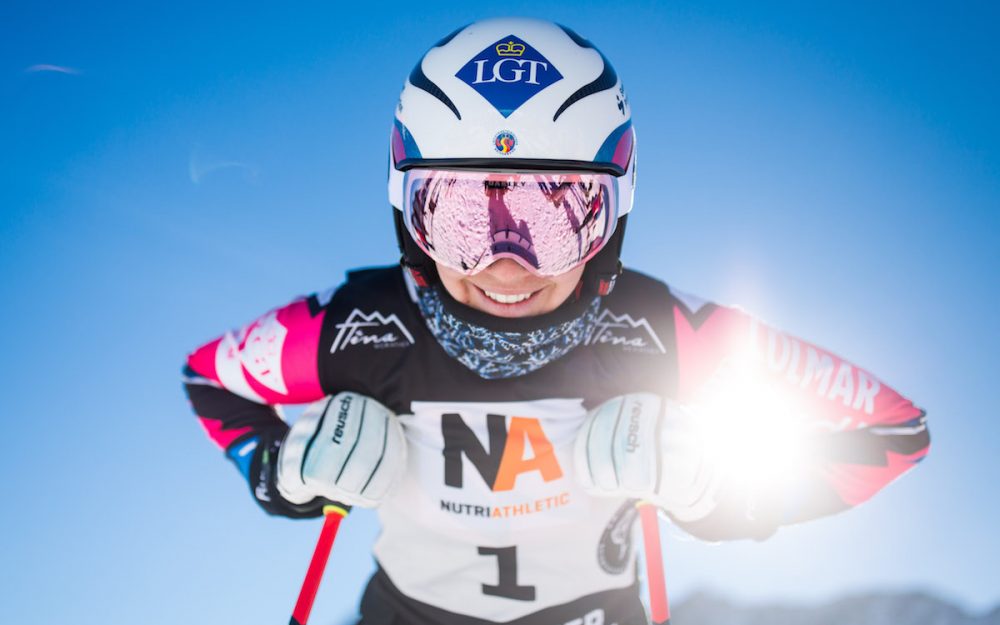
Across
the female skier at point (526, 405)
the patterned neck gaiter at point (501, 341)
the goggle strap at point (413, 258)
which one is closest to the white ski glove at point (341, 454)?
the female skier at point (526, 405)

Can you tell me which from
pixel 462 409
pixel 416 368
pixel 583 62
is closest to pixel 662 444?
pixel 462 409

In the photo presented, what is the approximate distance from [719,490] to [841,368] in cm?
68

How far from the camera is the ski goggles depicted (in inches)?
71.9

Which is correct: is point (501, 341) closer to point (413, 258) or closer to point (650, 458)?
point (413, 258)

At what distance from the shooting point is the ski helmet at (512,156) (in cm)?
184

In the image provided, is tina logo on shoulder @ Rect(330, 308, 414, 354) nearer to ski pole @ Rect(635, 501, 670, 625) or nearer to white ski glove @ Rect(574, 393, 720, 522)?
white ski glove @ Rect(574, 393, 720, 522)

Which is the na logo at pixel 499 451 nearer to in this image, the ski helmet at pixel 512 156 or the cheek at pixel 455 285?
the cheek at pixel 455 285

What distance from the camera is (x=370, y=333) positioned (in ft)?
7.79

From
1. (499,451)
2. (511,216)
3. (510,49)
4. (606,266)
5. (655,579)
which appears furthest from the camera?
(499,451)

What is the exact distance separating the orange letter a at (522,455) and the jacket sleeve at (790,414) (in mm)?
585

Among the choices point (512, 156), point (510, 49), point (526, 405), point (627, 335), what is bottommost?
point (526, 405)

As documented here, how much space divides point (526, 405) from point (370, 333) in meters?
0.67

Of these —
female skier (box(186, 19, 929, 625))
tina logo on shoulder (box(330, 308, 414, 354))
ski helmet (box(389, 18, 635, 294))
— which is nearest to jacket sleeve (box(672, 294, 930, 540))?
female skier (box(186, 19, 929, 625))

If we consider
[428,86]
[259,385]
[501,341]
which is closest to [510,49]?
[428,86]
